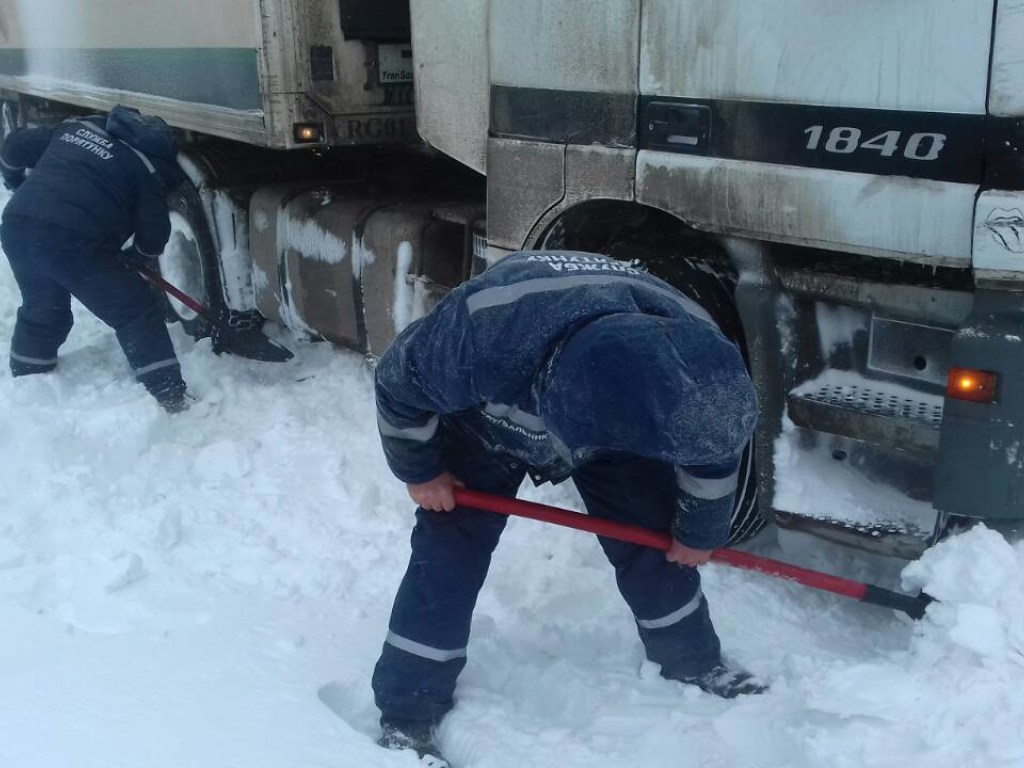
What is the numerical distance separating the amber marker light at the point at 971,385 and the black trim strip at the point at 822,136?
44 centimetres

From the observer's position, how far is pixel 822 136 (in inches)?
103

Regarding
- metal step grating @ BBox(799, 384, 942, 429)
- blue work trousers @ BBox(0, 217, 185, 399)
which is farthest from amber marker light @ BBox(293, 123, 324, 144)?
metal step grating @ BBox(799, 384, 942, 429)

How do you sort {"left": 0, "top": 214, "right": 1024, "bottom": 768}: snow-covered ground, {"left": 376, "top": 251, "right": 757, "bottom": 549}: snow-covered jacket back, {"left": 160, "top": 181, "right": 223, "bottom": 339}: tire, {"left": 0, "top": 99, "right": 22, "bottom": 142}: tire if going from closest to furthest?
{"left": 376, "top": 251, "right": 757, "bottom": 549}: snow-covered jacket back < {"left": 0, "top": 214, "right": 1024, "bottom": 768}: snow-covered ground < {"left": 160, "top": 181, "right": 223, "bottom": 339}: tire < {"left": 0, "top": 99, "right": 22, "bottom": 142}: tire

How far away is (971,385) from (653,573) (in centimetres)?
93

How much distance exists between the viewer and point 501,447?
2.76 metres

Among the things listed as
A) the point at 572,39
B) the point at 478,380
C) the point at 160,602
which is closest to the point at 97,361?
the point at 160,602

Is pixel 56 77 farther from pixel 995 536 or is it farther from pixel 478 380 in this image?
pixel 995 536

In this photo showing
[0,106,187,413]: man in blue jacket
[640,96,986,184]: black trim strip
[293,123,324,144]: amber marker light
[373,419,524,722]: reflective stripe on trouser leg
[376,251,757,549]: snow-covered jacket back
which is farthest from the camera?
[0,106,187,413]: man in blue jacket

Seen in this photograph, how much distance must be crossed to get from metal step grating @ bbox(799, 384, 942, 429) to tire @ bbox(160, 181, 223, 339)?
12.3 feet

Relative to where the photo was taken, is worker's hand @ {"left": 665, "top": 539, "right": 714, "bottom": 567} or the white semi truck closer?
the white semi truck

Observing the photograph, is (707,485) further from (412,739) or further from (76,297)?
(76,297)

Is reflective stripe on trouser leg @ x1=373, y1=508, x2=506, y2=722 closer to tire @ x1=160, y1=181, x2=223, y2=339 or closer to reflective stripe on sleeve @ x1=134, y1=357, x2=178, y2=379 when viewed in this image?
reflective stripe on sleeve @ x1=134, y1=357, x2=178, y2=379

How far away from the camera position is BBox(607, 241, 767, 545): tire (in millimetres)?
3150

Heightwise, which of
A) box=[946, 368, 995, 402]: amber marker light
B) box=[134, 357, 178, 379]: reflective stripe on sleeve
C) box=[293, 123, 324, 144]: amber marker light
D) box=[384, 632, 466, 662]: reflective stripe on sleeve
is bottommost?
box=[134, 357, 178, 379]: reflective stripe on sleeve
